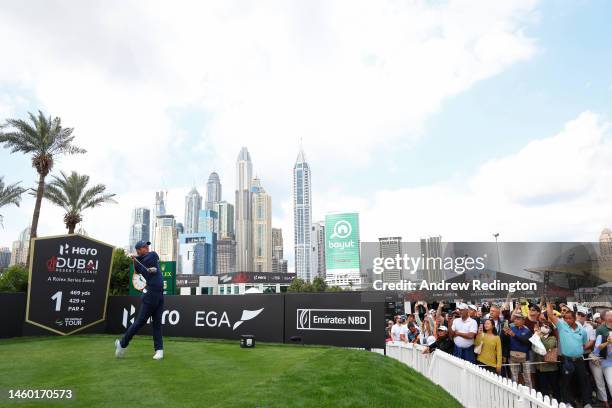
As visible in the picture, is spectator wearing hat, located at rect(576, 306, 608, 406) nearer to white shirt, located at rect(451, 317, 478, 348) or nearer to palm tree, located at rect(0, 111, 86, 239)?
white shirt, located at rect(451, 317, 478, 348)

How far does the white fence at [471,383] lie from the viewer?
519 centimetres

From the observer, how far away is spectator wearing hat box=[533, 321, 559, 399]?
996cm

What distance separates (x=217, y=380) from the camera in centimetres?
687

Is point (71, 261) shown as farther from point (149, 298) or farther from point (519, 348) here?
point (519, 348)

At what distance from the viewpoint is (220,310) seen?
16578mm

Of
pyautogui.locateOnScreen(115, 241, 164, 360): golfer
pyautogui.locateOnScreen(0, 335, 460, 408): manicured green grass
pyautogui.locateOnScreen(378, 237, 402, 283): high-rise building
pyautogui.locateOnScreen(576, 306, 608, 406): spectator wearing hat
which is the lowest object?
pyautogui.locateOnScreen(576, 306, 608, 406): spectator wearing hat

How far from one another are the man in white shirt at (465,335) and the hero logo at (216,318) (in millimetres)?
7193

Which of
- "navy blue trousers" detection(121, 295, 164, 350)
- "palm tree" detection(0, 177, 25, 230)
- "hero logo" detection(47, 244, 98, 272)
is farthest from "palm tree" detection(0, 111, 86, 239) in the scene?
"navy blue trousers" detection(121, 295, 164, 350)

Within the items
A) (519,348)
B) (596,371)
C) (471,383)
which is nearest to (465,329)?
(519,348)

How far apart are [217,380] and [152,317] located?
121 inches

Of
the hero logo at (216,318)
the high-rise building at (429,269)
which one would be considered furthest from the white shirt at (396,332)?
the high-rise building at (429,269)

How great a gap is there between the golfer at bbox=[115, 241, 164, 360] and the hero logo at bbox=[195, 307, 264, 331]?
21.7ft

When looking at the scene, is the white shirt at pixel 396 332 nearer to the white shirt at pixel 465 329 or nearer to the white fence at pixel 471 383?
the white fence at pixel 471 383

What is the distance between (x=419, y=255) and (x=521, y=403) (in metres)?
26.4
